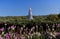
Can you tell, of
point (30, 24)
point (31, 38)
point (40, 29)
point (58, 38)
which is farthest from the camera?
point (30, 24)

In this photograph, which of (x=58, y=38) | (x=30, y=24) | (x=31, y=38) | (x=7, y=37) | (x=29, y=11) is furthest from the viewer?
(x=29, y=11)

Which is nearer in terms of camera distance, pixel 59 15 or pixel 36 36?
pixel 36 36

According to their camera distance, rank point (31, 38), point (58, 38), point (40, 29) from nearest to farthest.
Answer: point (31, 38) → point (58, 38) → point (40, 29)

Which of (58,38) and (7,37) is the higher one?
(7,37)

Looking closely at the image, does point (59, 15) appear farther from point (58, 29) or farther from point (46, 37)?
point (46, 37)

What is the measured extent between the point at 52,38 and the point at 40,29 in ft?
11.6

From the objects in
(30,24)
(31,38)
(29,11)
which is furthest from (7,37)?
(29,11)

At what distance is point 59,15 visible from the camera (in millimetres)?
19812

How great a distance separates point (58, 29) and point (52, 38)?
155 inches

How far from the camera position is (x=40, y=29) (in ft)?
29.5

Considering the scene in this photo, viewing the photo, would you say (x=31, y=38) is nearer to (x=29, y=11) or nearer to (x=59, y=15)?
(x=29, y=11)

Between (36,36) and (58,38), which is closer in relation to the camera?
(36,36)

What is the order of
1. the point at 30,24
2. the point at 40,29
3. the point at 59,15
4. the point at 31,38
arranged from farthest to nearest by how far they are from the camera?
the point at 59,15 → the point at 30,24 → the point at 40,29 → the point at 31,38

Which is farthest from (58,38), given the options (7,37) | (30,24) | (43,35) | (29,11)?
(29,11)
